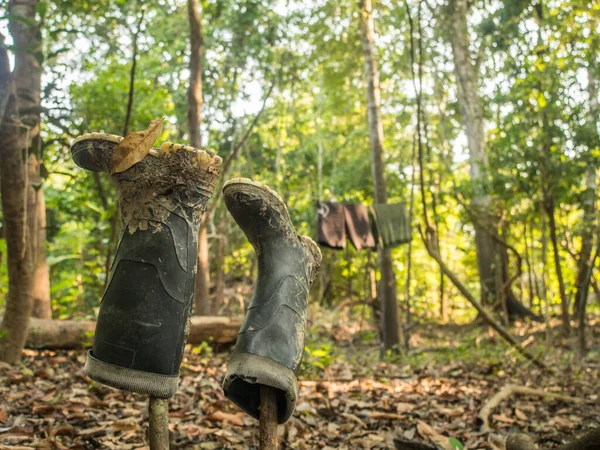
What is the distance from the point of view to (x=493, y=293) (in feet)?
34.8

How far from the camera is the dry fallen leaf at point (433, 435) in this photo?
271 centimetres

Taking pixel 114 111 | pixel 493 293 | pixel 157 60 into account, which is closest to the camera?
pixel 114 111

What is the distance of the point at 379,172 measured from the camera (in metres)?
7.25

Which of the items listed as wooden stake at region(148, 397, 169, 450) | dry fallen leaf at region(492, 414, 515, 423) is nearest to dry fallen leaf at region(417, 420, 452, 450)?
dry fallen leaf at region(492, 414, 515, 423)

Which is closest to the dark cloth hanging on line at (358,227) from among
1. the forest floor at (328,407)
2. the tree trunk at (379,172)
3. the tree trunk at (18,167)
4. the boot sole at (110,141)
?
the tree trunk at (379,172)

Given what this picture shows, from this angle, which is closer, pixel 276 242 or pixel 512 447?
pixel 276 242

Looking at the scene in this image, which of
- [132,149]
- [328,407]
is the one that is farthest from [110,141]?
[328,407]

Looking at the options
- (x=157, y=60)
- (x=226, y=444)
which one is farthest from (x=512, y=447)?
(x=157, y=60)

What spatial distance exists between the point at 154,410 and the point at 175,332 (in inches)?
9.6

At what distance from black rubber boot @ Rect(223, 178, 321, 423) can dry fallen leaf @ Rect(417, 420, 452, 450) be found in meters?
1.25

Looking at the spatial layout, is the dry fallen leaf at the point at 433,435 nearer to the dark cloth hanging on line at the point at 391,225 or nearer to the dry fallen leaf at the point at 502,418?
the dry fallen leaf at the point at 502,418

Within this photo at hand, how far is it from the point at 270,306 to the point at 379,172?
5664 millimetres

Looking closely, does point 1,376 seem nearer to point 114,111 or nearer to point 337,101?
point 114,111

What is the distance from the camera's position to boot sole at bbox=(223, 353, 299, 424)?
1.64 meters
